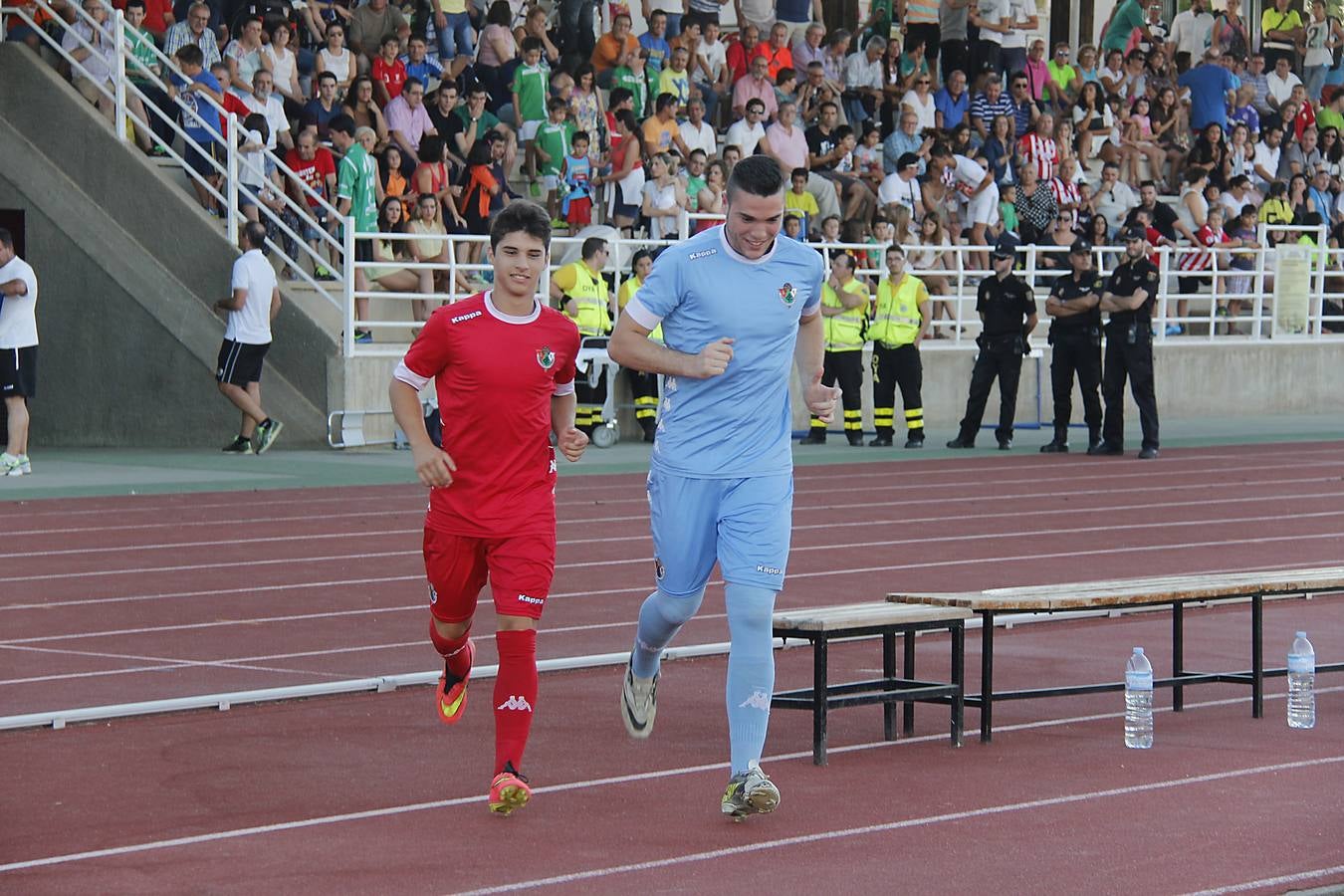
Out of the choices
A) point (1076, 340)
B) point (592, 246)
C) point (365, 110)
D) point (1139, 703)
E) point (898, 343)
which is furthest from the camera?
point (365, 110)

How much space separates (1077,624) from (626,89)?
14883mm

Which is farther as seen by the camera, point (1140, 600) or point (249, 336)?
point (249, 336)

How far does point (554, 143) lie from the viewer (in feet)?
79.0

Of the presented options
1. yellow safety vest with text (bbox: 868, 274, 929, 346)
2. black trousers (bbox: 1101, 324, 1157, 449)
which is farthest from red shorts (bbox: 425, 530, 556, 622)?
yellow safety vest with text (bbox: 868, 274, 929, 346)

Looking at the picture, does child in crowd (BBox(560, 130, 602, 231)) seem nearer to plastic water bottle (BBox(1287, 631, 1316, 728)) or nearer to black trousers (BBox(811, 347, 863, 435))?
black trousers (BBox(811, 347, 863, 435))

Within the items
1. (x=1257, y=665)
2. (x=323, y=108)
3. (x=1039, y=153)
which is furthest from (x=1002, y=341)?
(x=1257, y=665)

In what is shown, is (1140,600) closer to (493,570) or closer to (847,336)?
(493,570)

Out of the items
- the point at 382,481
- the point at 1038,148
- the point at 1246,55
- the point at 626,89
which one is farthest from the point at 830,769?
the point at 1246,55

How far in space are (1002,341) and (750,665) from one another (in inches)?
627

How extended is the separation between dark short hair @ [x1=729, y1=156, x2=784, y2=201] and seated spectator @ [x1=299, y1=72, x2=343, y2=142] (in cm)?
1597

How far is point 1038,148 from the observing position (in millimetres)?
28375

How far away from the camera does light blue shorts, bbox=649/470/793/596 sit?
7.16 metres

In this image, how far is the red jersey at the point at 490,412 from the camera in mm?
7273

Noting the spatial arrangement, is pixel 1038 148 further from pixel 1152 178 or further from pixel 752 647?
pixel 752 647
